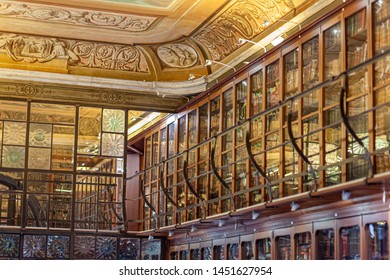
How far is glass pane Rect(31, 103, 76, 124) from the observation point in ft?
33.9

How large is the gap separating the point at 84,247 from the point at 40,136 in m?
1.45

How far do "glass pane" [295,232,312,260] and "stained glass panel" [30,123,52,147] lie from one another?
398cm

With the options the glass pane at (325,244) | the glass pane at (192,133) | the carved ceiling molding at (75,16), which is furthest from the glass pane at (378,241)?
the carved ceiling molding at (75,16)

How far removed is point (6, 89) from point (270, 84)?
11.7 ft

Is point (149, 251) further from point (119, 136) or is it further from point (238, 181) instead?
point (238, 181)

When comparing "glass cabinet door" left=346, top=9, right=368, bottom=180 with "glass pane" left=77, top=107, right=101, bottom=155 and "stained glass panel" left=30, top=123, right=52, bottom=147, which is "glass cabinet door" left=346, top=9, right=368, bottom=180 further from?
"stained glass panel" left=30, top=123, right=52, bottom=147

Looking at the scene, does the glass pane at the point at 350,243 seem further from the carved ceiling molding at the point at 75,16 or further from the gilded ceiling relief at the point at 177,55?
the gilded ceiling relief at the point at 177,55

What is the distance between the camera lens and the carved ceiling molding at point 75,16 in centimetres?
907

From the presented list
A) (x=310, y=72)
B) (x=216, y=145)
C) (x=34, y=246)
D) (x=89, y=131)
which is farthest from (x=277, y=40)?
(x=34, y=246)

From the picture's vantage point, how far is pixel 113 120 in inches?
420

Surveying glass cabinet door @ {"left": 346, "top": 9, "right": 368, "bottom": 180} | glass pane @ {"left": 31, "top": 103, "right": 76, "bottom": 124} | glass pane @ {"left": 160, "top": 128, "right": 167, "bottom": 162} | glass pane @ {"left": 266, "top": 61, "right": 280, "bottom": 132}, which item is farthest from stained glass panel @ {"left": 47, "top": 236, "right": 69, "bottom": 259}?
glass cabinet door @ {"left": 346, "top": 9, "right": 368, "bottom": 180}

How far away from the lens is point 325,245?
275 inches

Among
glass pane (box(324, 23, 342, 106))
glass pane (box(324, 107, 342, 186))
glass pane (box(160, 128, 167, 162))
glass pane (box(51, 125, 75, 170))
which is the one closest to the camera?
glass pane (box(324, 107, 342, 186))

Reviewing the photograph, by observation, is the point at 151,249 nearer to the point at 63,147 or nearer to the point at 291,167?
the point at 63,147
